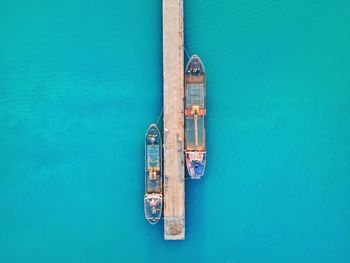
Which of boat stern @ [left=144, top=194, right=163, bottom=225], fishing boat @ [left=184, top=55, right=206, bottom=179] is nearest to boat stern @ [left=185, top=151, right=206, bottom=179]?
fishing boat @ [left=184, top=55, right=206, bottom=179]

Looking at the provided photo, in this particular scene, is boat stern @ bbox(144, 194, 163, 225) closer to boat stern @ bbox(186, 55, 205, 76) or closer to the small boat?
the small boat

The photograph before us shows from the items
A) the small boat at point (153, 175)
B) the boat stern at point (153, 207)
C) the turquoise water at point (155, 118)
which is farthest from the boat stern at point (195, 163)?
the boat stern at point (153, 207)

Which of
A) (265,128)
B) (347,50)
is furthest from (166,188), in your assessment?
(347,50)

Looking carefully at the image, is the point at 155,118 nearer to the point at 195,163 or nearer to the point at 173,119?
the point at 173,119

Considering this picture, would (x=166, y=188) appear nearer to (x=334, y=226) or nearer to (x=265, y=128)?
(x=265, y=128)

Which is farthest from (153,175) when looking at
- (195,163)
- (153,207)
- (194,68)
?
(194,68)

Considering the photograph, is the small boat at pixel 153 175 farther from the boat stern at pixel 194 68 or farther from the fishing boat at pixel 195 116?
the boat stern at pixel 194 68
